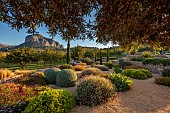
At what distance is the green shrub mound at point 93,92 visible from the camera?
7750 mm

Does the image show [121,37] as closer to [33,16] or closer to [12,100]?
[33,16]

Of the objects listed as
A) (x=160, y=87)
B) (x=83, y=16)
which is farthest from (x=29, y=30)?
(x=160, y=87)

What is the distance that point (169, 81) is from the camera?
1121cm

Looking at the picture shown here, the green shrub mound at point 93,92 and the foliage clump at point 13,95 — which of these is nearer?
the green shrub mound at point 93,92

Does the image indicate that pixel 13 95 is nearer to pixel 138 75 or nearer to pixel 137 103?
pixel 137 103

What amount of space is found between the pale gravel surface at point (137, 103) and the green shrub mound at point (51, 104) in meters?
0.51

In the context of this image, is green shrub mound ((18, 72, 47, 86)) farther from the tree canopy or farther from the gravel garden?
the tree canopy

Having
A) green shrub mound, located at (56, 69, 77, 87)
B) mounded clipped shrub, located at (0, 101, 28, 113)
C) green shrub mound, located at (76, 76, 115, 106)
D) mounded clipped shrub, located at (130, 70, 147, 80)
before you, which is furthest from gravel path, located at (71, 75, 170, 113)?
green shrub mound, located at (56, 69, 77, 87)

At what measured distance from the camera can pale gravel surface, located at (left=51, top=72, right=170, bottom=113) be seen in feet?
23.7

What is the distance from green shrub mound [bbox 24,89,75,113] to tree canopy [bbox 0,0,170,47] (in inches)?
191

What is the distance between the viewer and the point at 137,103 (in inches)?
312

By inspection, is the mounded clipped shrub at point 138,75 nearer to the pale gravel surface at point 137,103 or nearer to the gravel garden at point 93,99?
the gravel garden at point 93,99

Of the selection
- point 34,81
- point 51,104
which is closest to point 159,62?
point 34,81

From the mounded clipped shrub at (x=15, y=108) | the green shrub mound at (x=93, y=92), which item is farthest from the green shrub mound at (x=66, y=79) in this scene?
the mounded clipped shrub at (x=15, y=108)
